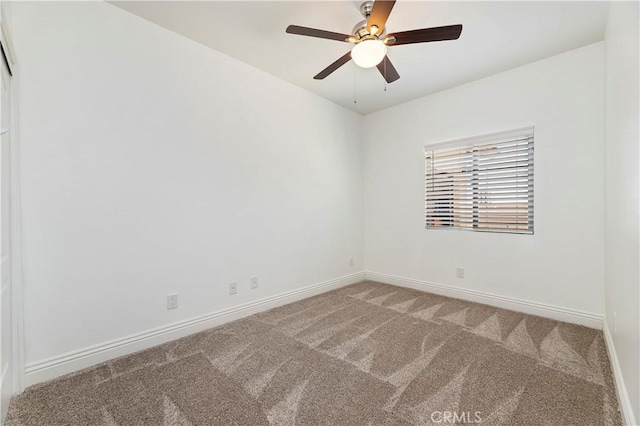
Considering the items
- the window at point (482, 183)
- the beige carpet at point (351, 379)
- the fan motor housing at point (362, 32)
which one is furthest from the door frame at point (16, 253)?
the window at point (482, 183)

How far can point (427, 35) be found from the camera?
179 cm

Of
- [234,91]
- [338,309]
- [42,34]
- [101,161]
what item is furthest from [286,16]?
[338,309]

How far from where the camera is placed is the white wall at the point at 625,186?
4.21ft

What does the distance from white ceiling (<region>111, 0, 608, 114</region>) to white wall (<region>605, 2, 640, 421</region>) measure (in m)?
0.40

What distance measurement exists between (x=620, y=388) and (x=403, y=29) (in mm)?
2828

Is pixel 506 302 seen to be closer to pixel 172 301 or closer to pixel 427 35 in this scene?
pixel 427 35

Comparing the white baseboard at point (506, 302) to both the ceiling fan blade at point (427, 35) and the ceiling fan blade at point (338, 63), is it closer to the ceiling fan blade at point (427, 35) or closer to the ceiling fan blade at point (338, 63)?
the ceiling fan blade at point (427, 35)

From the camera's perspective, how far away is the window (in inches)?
114

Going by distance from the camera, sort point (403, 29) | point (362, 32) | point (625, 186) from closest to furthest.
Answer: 1. point (625, 186)
2. point (362, 32)
3. point (403, 29)

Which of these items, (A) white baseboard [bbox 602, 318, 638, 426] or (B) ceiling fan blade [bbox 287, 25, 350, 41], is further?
(B) ceiling fan blade [bbox 287, 25, 350, 41]

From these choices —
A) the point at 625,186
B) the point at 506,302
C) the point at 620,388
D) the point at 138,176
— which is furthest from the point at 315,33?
the point at 506,302

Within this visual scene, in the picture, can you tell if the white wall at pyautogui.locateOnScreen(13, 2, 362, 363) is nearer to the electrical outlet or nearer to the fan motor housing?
the electrical outlet

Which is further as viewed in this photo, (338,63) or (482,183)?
(482,183)

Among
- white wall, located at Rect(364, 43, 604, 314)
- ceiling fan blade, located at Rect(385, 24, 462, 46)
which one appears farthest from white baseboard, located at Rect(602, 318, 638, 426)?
ceiling fan blade, located at Rect(385, 24, 462, 46)
